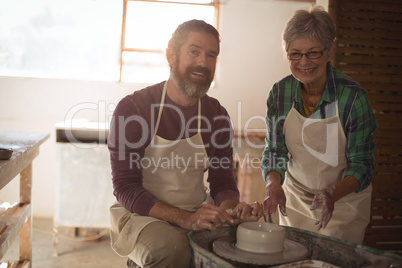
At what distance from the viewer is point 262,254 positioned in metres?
1.63

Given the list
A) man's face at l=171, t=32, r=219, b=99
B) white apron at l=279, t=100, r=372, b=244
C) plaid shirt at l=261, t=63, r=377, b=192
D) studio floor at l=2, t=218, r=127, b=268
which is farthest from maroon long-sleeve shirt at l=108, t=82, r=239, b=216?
studio floor at l=2, t=218, r=127, b=268

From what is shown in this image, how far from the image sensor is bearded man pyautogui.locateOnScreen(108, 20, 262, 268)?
202 centimetres

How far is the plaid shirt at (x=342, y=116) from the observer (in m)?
2.22

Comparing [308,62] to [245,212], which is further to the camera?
[308,62]

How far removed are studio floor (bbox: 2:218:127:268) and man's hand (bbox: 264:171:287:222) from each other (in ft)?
7.24

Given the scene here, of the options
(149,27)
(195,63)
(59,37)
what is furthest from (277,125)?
(59,37)

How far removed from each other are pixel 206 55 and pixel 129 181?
735mm

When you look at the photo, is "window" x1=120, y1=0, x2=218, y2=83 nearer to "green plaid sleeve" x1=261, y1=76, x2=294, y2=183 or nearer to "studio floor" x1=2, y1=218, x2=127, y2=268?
"studio floor" x1=2, y1=218, x2=127, y2=268

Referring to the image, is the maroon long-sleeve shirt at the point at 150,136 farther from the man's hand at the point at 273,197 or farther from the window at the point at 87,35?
the window at the point at 87,35

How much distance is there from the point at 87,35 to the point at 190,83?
3221mm

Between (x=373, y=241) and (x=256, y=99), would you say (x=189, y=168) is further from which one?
(x=256, y=99)

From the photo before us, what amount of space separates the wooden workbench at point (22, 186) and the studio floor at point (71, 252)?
69cm

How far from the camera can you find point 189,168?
90.8 inches

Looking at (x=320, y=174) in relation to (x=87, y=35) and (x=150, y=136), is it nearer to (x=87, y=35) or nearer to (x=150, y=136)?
(x=150, y=136)
